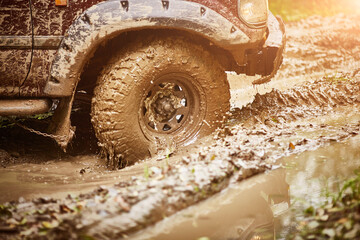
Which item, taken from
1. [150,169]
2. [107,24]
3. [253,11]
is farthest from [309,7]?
[150,169]

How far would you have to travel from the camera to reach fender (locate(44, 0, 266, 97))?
3.10m

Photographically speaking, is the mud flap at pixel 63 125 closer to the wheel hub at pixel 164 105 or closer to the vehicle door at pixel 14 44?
the vehicle door at pixel 14 44

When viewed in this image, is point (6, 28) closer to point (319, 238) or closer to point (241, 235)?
point (241, 235)

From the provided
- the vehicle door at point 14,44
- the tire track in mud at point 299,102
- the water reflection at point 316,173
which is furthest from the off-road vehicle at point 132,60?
the water reflection at point 316,173

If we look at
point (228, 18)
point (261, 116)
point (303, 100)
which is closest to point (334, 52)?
point (303, 100)

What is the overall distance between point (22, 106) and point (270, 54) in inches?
100

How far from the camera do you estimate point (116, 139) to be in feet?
11.1

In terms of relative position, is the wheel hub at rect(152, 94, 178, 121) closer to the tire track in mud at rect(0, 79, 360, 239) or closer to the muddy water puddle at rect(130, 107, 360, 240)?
the tire track in mud at rect(0, 79, 360, 239)

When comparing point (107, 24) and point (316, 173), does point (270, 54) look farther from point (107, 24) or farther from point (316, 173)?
point (107, 24)

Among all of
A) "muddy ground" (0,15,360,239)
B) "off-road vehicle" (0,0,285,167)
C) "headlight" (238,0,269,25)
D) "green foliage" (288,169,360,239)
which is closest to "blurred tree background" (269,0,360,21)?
"muddy ground" (0,15,360,239)

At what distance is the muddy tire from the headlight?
516mm

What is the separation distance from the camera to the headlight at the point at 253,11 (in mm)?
3467

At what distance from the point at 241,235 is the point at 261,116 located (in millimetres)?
2247

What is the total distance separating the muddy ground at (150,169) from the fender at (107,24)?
848mm
